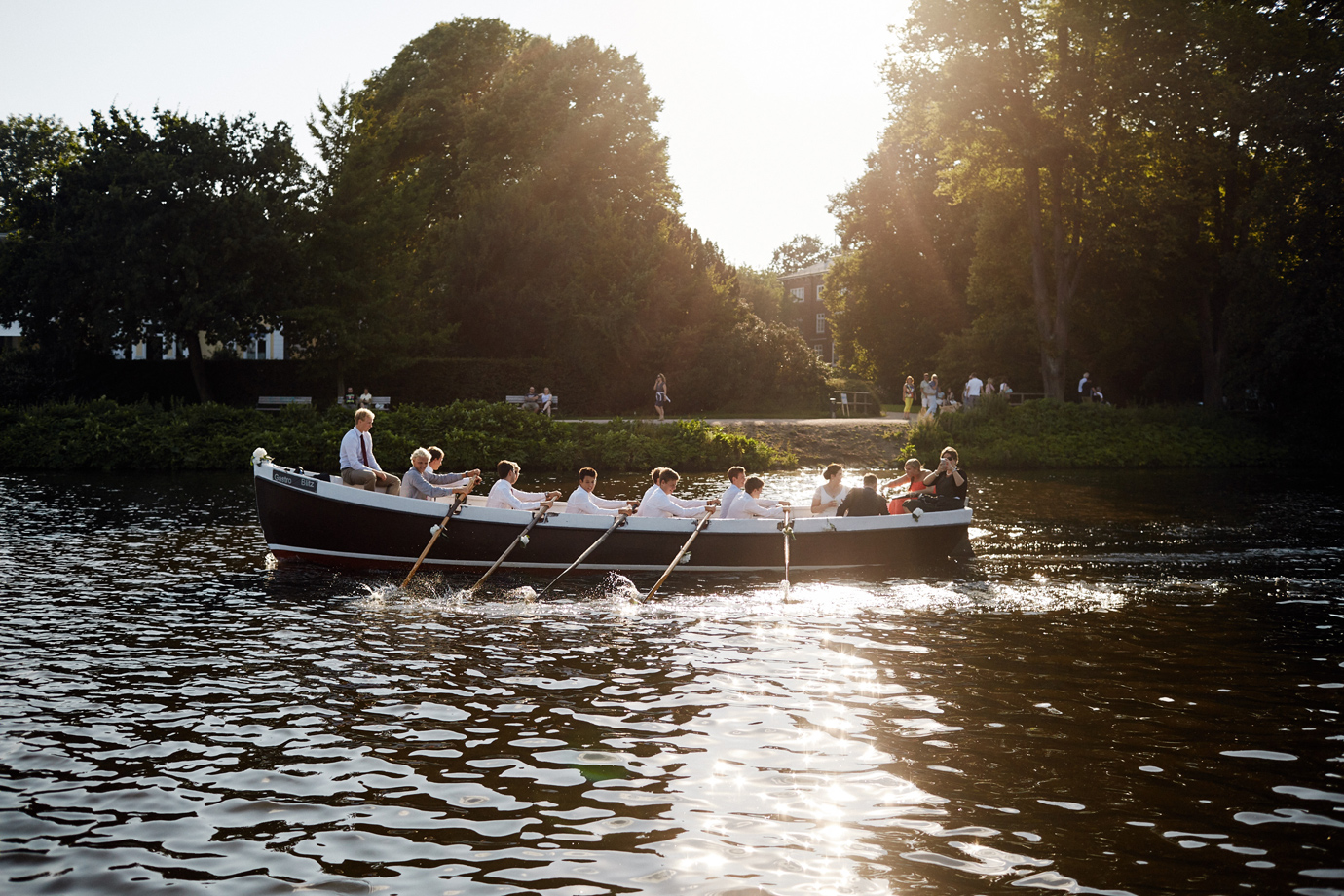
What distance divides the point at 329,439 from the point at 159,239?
38.7ft

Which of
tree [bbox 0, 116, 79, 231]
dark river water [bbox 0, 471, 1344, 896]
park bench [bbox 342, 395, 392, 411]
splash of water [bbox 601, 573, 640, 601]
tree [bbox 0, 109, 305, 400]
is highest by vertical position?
tree [bbox 0, 116, 79, 231]

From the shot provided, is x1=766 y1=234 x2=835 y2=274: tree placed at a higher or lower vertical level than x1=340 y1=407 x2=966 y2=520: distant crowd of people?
higher

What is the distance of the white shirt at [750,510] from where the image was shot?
16.7 metres

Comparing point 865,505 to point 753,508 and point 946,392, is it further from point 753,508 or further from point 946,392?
point 946,392

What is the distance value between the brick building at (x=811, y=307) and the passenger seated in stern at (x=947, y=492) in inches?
3342

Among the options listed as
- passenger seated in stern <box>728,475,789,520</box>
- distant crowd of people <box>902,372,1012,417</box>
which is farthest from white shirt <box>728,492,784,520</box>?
distant crowd of people <box>902,372,1012,417</box>

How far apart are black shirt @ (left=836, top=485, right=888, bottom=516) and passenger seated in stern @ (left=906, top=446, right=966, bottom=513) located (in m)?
0.71

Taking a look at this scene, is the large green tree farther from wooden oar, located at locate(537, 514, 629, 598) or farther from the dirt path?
wooden oar, located at locate(537, 514, 629, 598)

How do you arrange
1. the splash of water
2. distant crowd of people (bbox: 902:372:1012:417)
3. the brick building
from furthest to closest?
the brick building, distant crowd of people (bbox: 902:372:1012:417), the splash of water

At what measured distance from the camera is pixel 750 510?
1673 centimetres

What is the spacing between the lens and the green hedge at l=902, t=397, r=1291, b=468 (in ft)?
126

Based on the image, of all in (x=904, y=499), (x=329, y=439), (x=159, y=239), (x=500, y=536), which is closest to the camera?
(x=500, y=536)

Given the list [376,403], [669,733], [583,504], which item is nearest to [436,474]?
[583,504]

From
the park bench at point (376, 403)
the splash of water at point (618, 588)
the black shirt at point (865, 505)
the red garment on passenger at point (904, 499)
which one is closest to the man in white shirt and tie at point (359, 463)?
the splash of water at point (618, 588)
